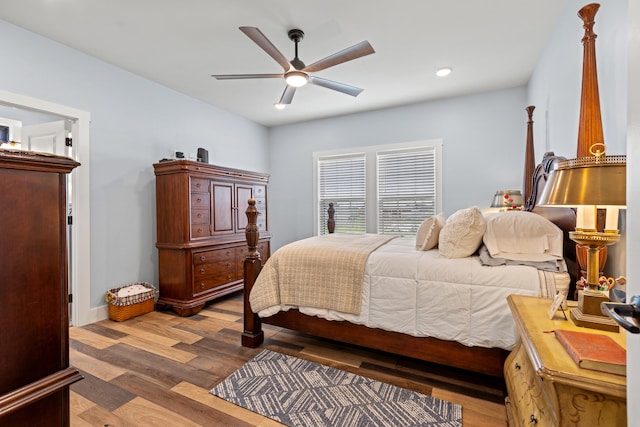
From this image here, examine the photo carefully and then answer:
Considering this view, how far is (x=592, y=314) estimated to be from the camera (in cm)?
119

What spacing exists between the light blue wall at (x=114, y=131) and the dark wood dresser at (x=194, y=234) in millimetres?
246

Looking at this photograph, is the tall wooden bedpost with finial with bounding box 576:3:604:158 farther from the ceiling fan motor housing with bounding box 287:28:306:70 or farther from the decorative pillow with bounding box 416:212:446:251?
the ceiling fan motor housing with bounding box 287:28:306:70

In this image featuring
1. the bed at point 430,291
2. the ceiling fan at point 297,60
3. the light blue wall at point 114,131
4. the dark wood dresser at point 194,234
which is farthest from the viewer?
the dark wood dresser at point 194,234

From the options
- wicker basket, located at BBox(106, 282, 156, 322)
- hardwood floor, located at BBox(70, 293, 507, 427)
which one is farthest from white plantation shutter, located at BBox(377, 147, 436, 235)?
wicker basket, located at BBox(106, 282, 156, 322)

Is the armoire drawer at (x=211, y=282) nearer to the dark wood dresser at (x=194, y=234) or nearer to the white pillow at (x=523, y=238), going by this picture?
the dark wood dresser at (x=194, y=234)

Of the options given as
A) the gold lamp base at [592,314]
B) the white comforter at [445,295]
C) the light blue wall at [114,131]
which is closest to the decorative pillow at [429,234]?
the white comforter at [445,295]

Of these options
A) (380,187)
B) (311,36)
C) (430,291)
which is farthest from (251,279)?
(380,187)

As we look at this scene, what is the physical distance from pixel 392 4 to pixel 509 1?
35.0 inches

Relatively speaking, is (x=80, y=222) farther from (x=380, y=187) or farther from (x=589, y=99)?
(x=589, y=99)

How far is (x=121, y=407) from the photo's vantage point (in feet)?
5.70

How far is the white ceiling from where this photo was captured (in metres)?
2.30

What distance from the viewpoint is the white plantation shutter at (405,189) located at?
4414 mm

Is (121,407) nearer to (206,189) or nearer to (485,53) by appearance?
(206,189)

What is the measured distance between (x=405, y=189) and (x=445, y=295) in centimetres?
289
